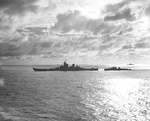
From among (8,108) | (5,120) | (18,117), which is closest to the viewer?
(5,120)

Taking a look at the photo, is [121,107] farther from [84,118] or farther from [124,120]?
[84,118]

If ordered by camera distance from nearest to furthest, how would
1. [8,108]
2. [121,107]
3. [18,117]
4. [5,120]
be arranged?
1. [5,120]
2. [18,117]
3. [8,108]
4. [121,107]

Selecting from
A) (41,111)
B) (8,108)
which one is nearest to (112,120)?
(41,111)

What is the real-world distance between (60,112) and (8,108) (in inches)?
584

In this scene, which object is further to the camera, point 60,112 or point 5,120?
point 60,112

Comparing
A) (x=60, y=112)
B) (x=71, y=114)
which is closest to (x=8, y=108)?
(x=60, y=112)

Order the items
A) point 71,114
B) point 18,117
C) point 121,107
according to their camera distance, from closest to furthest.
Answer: point 18,117, point 71,114, point 121,107

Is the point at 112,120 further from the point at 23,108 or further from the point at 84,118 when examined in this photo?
the point at 23,108

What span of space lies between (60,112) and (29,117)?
27.6ft

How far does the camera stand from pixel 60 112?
153ft

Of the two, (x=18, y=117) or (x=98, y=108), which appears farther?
(x=98, y=108)

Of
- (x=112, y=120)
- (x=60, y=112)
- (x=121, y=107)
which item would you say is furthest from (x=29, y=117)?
(x=121, y=107)

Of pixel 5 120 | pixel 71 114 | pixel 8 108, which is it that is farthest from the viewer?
pixel 8 108

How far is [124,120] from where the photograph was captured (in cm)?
4100
